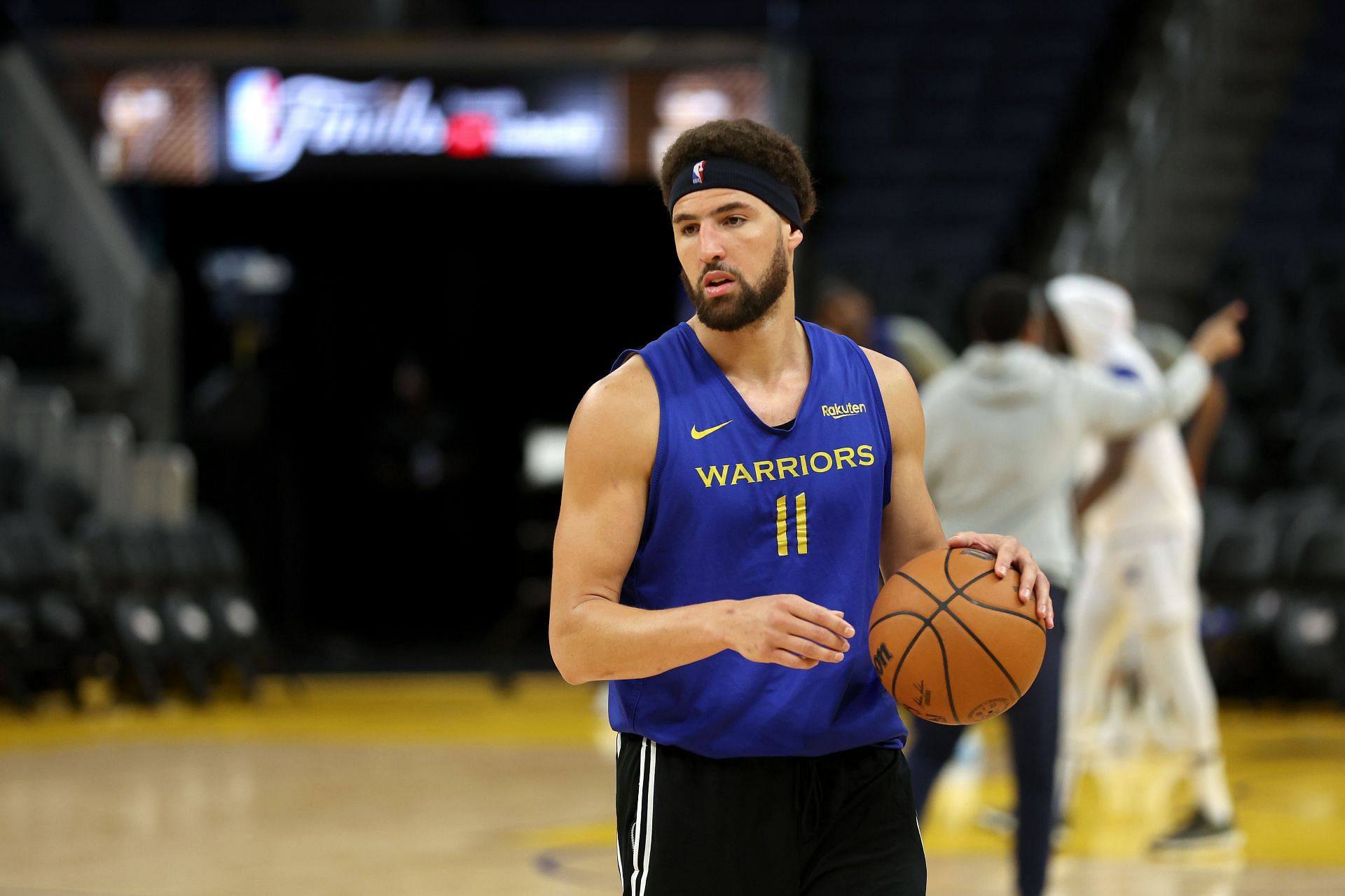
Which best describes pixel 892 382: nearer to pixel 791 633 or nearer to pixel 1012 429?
pixel 791 633

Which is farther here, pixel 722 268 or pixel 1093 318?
pixel 1093 318

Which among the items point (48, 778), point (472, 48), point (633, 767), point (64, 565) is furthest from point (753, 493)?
point (472, 48)

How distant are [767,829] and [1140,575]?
14.3 ft

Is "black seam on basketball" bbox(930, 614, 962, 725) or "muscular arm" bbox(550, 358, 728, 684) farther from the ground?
"muscular arm" bbox(550, 358, 728, 684)

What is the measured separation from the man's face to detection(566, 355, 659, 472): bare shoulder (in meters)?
0.17

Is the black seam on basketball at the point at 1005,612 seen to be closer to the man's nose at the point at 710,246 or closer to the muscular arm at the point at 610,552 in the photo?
the muscular arm at the point at 610,552

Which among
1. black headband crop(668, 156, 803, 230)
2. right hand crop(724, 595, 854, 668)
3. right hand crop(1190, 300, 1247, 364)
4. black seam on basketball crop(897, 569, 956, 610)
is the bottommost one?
right hand crop(724, 595, 854, 668)

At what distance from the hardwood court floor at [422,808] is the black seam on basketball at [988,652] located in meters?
3.07

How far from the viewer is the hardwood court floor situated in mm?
6145

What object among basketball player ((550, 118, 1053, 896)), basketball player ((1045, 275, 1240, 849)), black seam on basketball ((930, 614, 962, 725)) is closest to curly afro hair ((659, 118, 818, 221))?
basketball player ((550, 118, 1053, 896))

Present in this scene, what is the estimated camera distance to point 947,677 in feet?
9.43

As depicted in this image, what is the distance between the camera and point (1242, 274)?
1304cm

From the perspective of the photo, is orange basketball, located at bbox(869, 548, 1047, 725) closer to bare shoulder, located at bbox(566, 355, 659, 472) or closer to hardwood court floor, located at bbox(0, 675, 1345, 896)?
bare shoulder, located at bbox(566, 355, 659, 472)

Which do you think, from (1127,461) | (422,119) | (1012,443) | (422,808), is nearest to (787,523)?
(1012,443)
